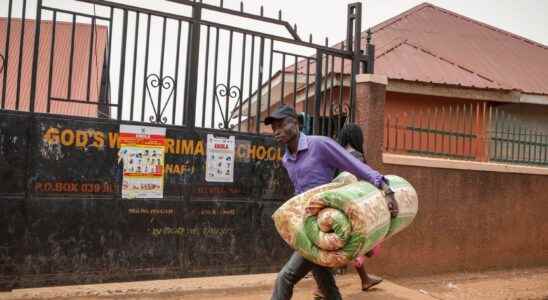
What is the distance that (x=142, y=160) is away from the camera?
5090 millimetres

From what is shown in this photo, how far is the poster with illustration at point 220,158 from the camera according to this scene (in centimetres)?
548

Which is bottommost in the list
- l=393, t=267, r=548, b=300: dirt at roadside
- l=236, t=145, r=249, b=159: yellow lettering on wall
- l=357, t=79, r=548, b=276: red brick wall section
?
l=393, t=267, r=548, b=300: dirt at roadside

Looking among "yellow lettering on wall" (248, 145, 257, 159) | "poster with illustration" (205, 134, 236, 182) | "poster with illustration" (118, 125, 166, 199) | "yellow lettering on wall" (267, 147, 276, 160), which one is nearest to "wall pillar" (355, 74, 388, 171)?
"yellow lettering on wall" (267, 147, 276, 160)

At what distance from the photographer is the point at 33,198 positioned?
4.59 meters

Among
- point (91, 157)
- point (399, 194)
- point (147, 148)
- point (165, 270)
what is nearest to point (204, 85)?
point (147, 148)

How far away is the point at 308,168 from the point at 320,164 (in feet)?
0.30

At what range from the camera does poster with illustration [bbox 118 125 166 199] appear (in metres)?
5.01

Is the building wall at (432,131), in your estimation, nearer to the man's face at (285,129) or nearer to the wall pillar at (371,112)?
the wall pillar at (371,112)

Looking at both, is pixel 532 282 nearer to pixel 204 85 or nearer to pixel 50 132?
pixel 204 85

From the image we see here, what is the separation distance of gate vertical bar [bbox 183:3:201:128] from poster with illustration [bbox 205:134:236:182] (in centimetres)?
29

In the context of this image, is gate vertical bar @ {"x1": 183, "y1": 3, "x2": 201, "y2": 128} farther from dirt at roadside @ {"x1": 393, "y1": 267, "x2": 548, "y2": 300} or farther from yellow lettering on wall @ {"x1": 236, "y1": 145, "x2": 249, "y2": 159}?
dirt at roadside @ {"x1": 393, "y1": 267, "x2": 548, "y2": 300}

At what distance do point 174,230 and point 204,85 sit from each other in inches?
58.1

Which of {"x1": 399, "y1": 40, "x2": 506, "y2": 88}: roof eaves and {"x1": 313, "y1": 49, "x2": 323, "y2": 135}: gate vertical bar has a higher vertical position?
{"x1": 399, "y1": 40, "x2": 506, "y2": 88}: roof eaves

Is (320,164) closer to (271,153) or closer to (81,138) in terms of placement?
(271,153)
